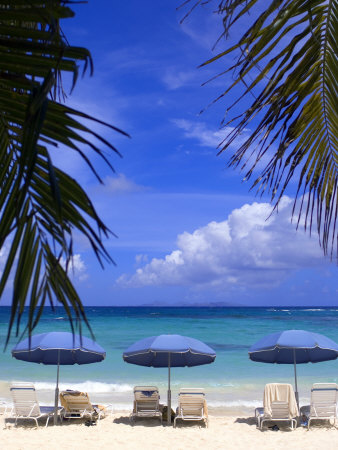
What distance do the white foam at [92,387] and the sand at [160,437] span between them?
19.7ft

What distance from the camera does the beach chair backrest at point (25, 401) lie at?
1004cm

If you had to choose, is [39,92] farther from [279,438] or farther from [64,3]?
[279,438]

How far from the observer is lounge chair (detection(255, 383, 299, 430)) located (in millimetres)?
10070

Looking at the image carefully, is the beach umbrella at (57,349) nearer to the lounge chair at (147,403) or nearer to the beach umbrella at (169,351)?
the beach umbrella at (169,351)

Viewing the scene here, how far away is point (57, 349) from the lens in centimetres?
1091

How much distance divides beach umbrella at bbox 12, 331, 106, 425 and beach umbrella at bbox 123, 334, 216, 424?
73cm

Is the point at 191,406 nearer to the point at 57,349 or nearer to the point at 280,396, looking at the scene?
the point at 280,396

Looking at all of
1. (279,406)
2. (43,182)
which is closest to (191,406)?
(279,406)

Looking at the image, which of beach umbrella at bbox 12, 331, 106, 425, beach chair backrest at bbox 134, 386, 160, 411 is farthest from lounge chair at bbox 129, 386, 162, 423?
beach umbrella at bbox 12, 331, 106, 425

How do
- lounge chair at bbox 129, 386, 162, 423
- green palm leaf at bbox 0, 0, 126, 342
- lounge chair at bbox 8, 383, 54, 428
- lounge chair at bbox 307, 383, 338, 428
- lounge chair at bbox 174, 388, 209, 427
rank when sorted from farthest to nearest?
lounge chair at bbox 129, 386, 162, 423
lounge chair at bbox 174, 388, 209, 427
lounge chair at bbox 307, 383, 338, 428
lounge chair at bbox 8, 383, 54, 428
green palm leaf at bbox 0, 0, 126, 342

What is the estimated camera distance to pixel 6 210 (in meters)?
1.44

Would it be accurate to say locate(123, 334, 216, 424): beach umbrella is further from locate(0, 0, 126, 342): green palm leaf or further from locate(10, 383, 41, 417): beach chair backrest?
locate(0, 0, 126, 342): green palm leaf

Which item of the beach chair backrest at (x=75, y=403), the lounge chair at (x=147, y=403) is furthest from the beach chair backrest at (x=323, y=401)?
the beach chair backrest at (x=75, y=403)

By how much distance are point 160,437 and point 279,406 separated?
2.31 metres
